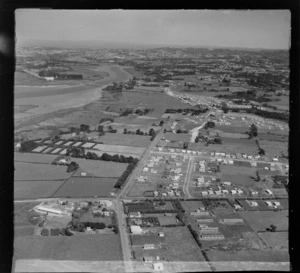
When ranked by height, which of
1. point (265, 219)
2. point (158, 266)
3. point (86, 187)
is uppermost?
point (86, 187)

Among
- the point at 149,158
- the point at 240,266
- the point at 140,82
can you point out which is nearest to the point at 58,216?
the point at 149,158

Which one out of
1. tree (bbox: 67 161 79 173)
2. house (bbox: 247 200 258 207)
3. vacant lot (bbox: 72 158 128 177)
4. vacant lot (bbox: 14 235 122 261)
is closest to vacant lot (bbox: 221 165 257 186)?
house (bbox: 247 200 258 207)

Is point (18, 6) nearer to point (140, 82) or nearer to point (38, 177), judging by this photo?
point (140, 82)

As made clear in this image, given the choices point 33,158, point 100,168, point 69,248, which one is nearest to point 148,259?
point 69,248

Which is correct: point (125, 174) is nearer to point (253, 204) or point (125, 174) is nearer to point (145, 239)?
point (145, 239)

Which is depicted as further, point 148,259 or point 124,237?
point 124,237

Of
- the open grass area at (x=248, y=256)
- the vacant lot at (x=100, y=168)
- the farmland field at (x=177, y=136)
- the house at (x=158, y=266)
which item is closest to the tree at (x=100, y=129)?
the vacant lot at (x=100, y=168)

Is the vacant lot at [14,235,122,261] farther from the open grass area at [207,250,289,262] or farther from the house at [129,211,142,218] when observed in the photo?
the open grass area at [207,250,289,262]
